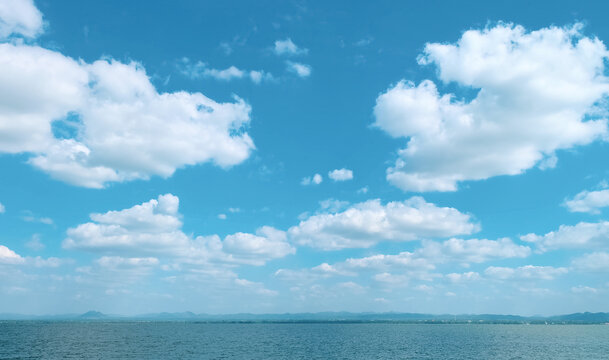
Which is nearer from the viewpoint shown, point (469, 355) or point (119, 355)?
point (119, 355)

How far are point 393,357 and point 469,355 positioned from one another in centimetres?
2901

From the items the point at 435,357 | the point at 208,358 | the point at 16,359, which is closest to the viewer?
the point at 16,359

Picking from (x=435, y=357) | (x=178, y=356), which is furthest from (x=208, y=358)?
(x=435, y=357)

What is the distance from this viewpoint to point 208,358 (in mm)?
126750

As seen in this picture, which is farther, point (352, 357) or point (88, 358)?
point (352, 357)

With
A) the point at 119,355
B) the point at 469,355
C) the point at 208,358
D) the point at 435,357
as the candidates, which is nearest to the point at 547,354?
the point at 469,355

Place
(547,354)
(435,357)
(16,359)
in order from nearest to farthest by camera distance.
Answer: (16,359)
(435,357)
(547,354)

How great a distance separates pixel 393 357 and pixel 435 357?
13859mm

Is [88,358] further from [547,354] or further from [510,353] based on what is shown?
[547,354]

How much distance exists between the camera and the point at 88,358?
12156cm

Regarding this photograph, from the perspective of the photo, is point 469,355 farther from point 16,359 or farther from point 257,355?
point 16,359

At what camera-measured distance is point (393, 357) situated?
13400 centimetres

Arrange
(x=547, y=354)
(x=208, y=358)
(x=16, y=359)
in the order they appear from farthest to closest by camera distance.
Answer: (x=547, y=354) → (x=208, y=358) → (x=16, y=359)

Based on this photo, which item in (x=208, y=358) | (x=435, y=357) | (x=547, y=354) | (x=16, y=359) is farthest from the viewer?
(x=547, y=354)
